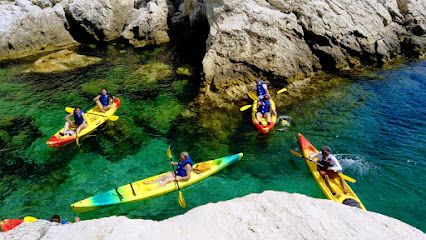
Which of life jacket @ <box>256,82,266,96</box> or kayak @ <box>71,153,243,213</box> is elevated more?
life jacket @ <box>256,82,266,96</box>

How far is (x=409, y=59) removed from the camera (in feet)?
53.5

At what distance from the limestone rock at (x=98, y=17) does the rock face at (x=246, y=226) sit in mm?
20860

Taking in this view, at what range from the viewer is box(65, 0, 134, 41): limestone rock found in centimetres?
2066

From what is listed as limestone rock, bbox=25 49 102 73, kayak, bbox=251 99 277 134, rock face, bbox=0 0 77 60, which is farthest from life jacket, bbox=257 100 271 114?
rock face, bbox=0 0 77 60

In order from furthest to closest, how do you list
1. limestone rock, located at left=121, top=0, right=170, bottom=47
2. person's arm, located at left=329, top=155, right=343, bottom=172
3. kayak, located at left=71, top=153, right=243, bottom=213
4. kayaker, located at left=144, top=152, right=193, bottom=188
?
limestone rock, located at left=121, top=0, right=170, bottom=47, kayaker, located at left=144, top=152, right=193, bottom=188, person's arm, located at left=329, top=155, right=343, bottom=172, kayak, located at left=71, top=153, right=243, bottom=213

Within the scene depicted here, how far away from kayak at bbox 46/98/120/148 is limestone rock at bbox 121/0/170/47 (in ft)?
32.7

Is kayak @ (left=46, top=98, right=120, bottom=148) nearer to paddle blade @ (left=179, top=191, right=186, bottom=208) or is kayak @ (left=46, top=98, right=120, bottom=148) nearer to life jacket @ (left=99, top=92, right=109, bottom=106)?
life jacket @ (left=99, top=92, right=109, bottom=106)

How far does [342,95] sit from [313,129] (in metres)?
3.49

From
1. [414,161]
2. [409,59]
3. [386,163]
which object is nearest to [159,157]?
[386,163]

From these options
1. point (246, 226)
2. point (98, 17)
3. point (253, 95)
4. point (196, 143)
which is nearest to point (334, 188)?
point (196, 143)

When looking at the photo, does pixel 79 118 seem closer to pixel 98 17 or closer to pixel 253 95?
pixel 253 95

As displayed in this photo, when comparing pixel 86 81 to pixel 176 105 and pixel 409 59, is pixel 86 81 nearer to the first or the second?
pixel 176 105

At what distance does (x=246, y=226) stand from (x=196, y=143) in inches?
273

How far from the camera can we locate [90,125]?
1062 centimetres
